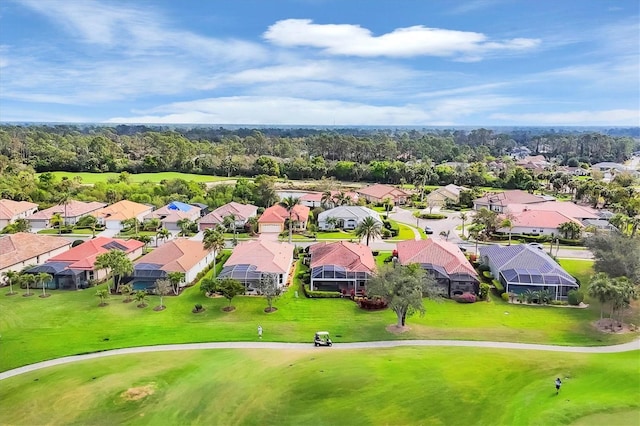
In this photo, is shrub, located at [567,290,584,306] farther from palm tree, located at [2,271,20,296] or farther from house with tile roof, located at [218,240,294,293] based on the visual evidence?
palm tree, located at [2,271,20,296]

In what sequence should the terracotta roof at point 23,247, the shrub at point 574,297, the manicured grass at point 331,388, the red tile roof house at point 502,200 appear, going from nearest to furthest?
the manicured grass at point 331,388 → the shrub at point 574,297 → the terracotta roof at point 23,247 → the red tile roof house at point 502,200

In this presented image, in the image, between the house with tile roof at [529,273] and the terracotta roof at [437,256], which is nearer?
the house with tile roof at [529,273]

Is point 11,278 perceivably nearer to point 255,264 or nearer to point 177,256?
point 177,256

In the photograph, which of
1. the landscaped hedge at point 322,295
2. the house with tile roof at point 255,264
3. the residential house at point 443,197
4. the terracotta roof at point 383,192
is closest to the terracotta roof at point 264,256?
the house with tile roof at point 255,264

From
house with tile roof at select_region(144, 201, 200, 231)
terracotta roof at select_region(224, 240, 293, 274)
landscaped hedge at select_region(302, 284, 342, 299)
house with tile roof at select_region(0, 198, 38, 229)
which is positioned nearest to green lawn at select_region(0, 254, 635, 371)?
landscaped hedge at select_region(302, 284, 342, 299)

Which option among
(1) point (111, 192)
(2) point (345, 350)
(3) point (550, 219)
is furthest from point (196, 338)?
(1) point (111, 192)

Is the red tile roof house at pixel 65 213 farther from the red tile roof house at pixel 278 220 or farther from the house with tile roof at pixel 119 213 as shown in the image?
the red tile roof house at pixel 278 220

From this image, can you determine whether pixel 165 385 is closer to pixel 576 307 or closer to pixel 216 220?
pixel 576 307
